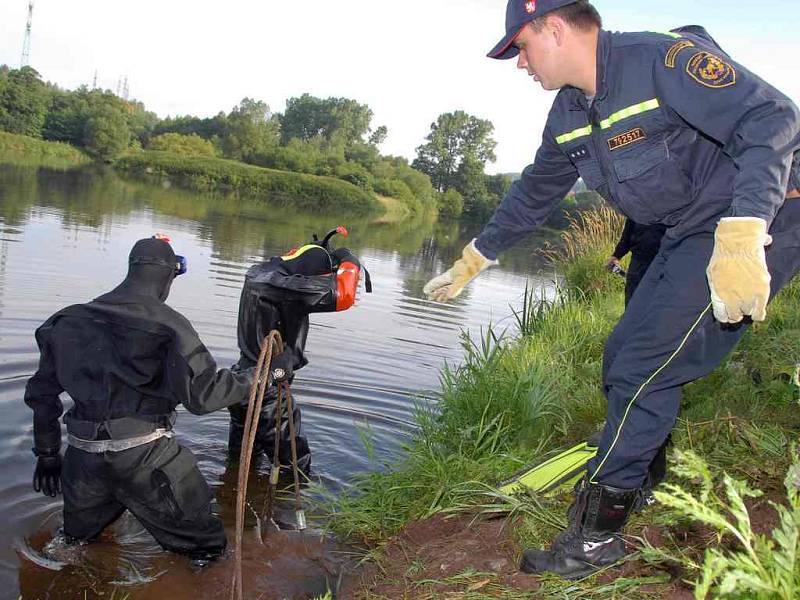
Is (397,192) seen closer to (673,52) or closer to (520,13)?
(520,13)

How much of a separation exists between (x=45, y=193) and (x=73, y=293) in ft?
46.4

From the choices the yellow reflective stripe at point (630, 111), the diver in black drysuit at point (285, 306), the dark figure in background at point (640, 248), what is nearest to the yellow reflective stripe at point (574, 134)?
the yellow reflective stripe at point (630, 111)

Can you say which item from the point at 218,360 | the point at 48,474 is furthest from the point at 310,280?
the point at 218,360

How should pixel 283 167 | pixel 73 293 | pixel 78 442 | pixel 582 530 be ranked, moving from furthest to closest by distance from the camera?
pixel 283 167 < pixel 73 293 < pixel 78 442 < pixel 582 530

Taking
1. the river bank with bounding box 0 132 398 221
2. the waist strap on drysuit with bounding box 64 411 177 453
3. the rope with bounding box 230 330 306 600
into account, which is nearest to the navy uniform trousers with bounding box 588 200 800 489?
the rope with bounding box 230 330 306 600

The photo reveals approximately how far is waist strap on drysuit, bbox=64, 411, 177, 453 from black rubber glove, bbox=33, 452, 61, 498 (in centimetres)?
37

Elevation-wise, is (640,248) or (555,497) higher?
(640,248)

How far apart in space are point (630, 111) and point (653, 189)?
31cm

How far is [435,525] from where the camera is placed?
346cm

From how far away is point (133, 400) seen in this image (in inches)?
127

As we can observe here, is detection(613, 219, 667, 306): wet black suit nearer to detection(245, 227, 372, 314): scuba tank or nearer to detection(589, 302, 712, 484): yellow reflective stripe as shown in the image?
detection(245, 227, 372, 314): scuba tank

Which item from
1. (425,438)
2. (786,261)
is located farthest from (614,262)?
(786,261)

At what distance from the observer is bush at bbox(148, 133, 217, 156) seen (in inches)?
2323

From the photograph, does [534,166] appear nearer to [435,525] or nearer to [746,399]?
[435,525]
